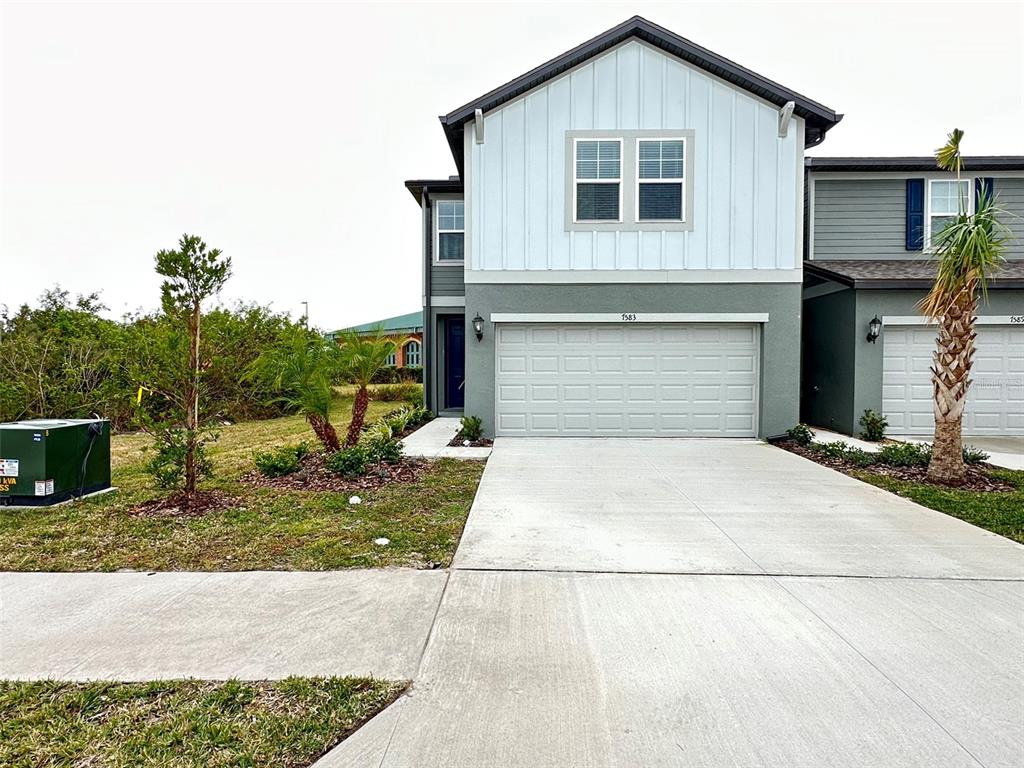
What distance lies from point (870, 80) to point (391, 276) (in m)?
27.3

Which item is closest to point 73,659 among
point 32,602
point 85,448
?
point 32,602

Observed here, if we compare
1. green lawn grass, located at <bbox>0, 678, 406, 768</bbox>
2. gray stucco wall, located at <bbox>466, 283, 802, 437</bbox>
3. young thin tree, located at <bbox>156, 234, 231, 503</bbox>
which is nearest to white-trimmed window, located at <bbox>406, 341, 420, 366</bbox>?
gray stucco wall, located at <bbox>466, 283, 802, 437</bbox>

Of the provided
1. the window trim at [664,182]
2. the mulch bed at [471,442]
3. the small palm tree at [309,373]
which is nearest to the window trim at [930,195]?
the window trim at [664,182]

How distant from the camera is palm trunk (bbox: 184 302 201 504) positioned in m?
5.46

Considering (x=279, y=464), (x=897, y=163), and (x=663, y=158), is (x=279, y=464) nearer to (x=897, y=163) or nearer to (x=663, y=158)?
(x=663, y=158)

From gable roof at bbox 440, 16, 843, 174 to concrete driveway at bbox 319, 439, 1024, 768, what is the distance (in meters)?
7.88

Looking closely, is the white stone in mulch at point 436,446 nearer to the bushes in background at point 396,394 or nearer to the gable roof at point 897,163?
the bushes in background at point 396,394

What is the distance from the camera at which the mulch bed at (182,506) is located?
5.39m

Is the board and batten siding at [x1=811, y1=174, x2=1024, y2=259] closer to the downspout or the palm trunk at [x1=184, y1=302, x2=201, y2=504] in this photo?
the downspout

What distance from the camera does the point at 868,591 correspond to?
12.0 feet

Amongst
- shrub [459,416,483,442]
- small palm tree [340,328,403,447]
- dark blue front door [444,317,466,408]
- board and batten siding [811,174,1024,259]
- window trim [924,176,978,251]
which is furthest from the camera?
dark blue front door [444,317,466,408]

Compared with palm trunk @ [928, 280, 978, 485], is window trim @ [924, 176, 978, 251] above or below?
above

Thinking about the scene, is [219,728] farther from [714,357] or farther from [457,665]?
[714,357]

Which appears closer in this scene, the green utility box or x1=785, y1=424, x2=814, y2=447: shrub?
the green utility box
